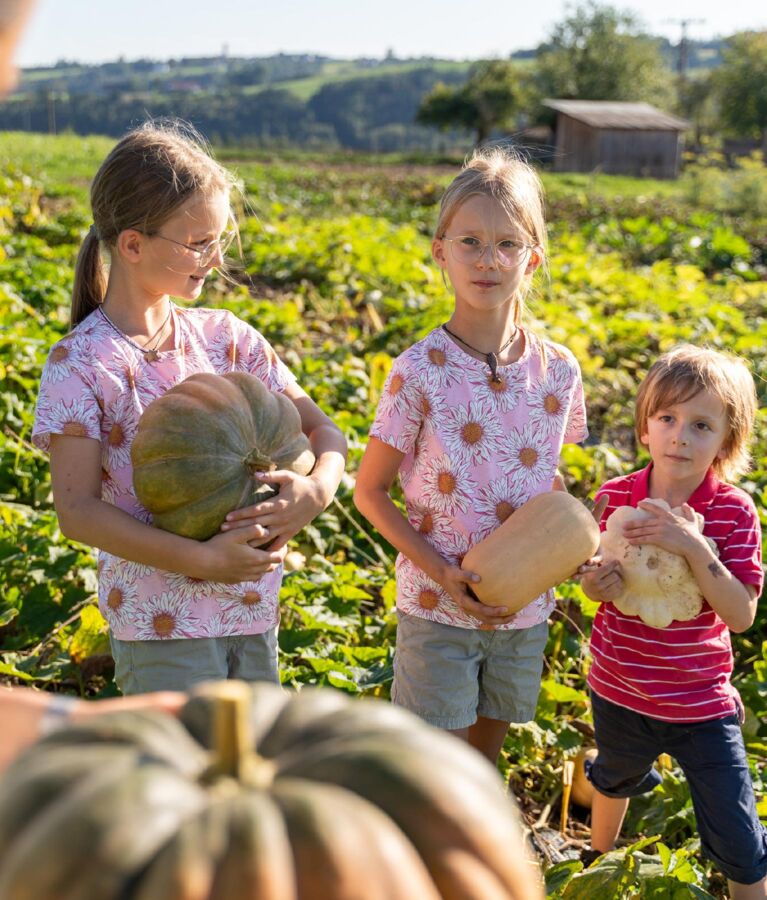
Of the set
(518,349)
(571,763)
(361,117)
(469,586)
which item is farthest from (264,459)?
(361,117)

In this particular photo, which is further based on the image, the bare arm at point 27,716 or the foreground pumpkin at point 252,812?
the bare arm at point 27,716

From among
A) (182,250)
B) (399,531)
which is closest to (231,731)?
(182,250)

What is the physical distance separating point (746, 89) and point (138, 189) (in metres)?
65.8

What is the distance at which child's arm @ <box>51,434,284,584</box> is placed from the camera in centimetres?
223

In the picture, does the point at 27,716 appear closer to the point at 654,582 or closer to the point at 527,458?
the point at 527,458

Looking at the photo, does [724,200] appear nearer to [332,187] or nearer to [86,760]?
[332,187]

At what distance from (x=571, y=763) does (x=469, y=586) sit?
3.15 ft

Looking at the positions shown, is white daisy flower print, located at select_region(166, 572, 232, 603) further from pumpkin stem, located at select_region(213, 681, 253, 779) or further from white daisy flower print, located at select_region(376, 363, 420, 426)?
pumpkin stem, located at select_region(213, 681, 253, 779)

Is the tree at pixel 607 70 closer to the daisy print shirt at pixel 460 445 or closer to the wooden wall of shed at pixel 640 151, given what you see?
the wooden wall of shed at pixel 640 151

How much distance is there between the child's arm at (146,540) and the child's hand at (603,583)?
3.13 ft

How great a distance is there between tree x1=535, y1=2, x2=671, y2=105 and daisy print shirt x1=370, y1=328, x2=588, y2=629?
243 feet

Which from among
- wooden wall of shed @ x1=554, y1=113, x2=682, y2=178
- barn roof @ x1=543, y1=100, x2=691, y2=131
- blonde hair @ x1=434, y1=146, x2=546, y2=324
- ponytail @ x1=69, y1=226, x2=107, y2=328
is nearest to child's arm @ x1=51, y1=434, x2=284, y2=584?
ponytail @ x1=69, y1=226, x2=107, y2=328

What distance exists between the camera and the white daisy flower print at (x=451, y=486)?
2.77m

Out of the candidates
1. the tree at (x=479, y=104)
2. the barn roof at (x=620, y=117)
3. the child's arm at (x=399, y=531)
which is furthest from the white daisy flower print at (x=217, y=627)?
the tree at (x=479, y=104)
